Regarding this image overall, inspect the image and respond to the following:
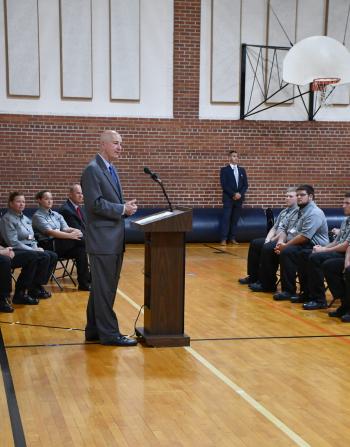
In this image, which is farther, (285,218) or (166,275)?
(285,218)

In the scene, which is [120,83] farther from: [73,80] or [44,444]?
[44,444]

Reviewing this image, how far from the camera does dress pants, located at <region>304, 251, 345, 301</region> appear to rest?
23.2 ft

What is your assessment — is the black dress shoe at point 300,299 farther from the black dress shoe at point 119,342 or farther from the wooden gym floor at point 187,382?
the black dress shoe at point 119,342

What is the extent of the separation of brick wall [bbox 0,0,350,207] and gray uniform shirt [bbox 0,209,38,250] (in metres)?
5.05

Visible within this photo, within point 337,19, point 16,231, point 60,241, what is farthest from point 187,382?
point 337,19

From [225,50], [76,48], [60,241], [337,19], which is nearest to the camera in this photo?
[60,241]

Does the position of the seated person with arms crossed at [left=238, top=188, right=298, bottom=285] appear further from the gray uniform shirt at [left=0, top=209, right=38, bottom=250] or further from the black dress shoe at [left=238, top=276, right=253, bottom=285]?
the gray uniform shirt at [left=0, top=209, right=38, bottom=250]

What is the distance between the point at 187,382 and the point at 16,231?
3486 millimetres


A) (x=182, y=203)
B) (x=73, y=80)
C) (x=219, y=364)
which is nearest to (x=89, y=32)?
(x=73, y=80)

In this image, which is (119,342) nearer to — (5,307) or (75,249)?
(5,307)

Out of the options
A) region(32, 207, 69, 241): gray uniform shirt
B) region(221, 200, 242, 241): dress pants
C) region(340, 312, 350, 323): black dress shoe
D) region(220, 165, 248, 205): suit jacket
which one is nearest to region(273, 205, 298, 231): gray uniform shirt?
region(340, 312, 350, 323): black dress shoe

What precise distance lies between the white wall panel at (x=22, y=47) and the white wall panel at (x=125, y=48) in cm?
145

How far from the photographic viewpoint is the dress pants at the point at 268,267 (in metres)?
7.97

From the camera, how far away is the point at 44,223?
8.12 metres
